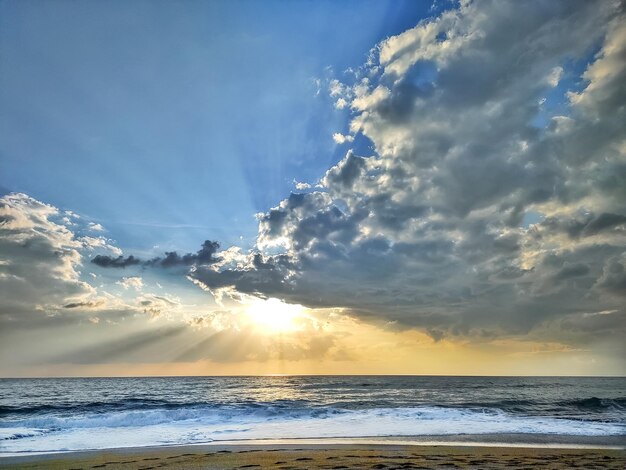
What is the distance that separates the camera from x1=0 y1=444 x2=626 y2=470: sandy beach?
1512cm

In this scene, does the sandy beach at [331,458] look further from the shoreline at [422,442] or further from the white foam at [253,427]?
the white foam at [253,427]

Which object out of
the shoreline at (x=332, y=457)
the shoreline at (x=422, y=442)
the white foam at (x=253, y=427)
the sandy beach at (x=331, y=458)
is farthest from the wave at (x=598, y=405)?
the sandy beach at (x=331, y=458)

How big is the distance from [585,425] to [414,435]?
14.6 m

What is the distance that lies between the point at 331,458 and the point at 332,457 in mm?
290

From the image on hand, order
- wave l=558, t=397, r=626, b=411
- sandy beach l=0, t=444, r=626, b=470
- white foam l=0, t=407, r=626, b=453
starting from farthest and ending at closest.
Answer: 1. wave l=558, t=397, r=626, b=411
2. white foam l=0, t=407, r=626, b=453
3. sandy beach l=0, t=444, r=626, b=470

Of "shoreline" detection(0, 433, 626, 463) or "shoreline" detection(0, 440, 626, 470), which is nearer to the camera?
"shoreline" detection(0, 440, 626, 470)

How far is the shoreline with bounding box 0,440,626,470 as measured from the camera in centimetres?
1525

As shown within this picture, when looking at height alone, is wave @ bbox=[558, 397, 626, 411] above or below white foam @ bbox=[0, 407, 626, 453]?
above

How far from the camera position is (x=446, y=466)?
14.5m

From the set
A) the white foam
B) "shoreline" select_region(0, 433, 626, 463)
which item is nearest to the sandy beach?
"shoreline" select_region(0, 433, 626, 463)

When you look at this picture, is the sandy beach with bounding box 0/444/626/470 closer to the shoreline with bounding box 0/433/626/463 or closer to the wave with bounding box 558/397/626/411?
the shoreline with bounding box 0/433/626/463

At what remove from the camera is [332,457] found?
55.5 ft

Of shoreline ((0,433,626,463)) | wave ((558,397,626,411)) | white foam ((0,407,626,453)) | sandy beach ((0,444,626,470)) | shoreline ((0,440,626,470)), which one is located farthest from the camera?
wave ((558,397,626,411))

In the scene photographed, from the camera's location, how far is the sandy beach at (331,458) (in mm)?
15125
